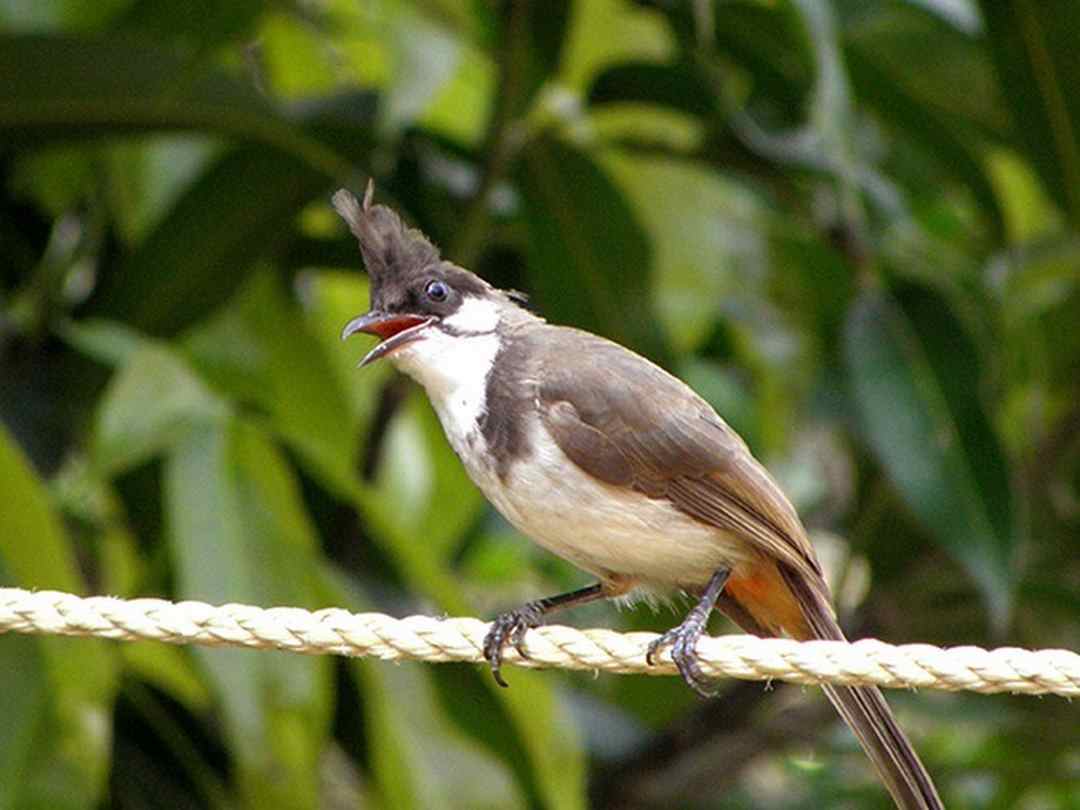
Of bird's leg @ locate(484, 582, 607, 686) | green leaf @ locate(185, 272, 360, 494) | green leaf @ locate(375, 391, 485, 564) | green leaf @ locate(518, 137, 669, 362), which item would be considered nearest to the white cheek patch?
bird's leg @ locate(484, 582, 607, 686)

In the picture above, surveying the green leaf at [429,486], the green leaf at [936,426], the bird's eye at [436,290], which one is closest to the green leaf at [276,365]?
the green leaf at [429,486]

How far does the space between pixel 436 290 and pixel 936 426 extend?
1301mm

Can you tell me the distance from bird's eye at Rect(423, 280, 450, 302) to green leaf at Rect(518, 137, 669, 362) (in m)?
0.99

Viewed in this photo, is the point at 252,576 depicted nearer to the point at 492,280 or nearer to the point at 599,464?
the point at 599,464

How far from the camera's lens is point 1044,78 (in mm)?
3320

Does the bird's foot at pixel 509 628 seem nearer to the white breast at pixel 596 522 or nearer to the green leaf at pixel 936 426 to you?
the white breast at pixel 596 522

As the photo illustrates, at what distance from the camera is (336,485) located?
3.17m

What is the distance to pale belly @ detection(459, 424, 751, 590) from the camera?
2.23m

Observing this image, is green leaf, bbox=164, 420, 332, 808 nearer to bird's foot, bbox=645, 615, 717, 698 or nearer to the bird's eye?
the bird's eye

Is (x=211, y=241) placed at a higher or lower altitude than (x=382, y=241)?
higher

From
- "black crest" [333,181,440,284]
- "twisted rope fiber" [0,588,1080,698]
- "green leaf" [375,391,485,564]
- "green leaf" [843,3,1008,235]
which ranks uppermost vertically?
"green leaf" [843,3,1008,235]

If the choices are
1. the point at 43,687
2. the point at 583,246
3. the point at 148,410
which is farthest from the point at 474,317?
the point at 583,246

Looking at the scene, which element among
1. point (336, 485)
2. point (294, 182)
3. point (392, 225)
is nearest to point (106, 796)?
point (336, 485)

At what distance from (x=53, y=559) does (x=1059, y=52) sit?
190cm
